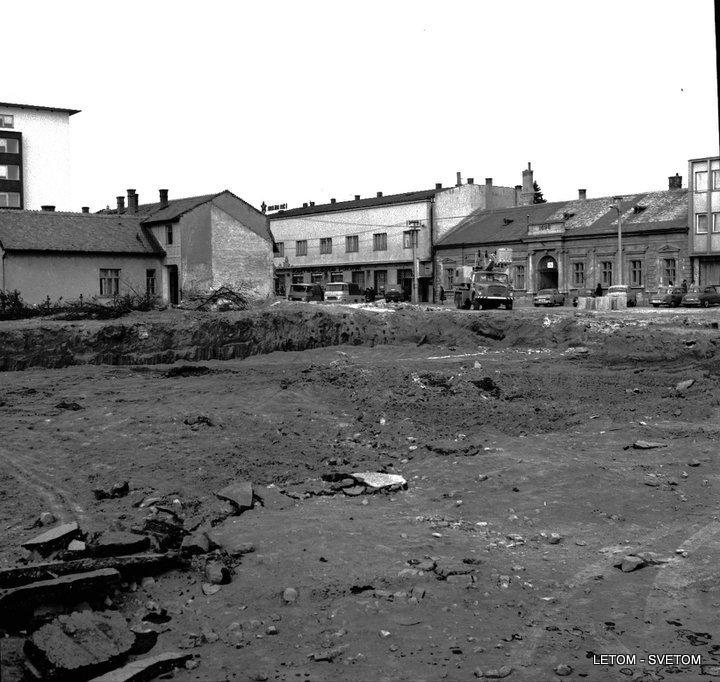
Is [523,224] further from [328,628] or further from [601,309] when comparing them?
[328,628]

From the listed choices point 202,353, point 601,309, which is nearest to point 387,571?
point 202,353

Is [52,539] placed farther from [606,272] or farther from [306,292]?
[606,272]

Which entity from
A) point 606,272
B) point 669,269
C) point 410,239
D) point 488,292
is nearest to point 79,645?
point 488,292

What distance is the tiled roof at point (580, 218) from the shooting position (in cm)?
5641

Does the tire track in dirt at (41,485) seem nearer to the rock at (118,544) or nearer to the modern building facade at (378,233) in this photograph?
the rock at (118,544)

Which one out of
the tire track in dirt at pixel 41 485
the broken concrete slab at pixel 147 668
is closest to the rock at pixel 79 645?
the broken concrete slab at pixel 147 668

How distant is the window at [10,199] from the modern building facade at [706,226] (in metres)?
50.0

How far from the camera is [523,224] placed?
210 ft

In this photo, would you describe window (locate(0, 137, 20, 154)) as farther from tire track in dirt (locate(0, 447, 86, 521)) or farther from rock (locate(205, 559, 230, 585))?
rock (locate(205, 559, 230, 585))

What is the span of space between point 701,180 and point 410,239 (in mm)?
22821

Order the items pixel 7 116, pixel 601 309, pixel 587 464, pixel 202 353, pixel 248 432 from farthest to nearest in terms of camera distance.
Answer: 1. pixel 7 116
2. pixel 601 309
3. pixel 202 353
4. pixel 248 432
5. pixel 587 464

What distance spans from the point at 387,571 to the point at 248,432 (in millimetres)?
6081

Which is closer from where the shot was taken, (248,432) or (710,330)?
(248,432)

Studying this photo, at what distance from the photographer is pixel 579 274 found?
58562 millimetres
